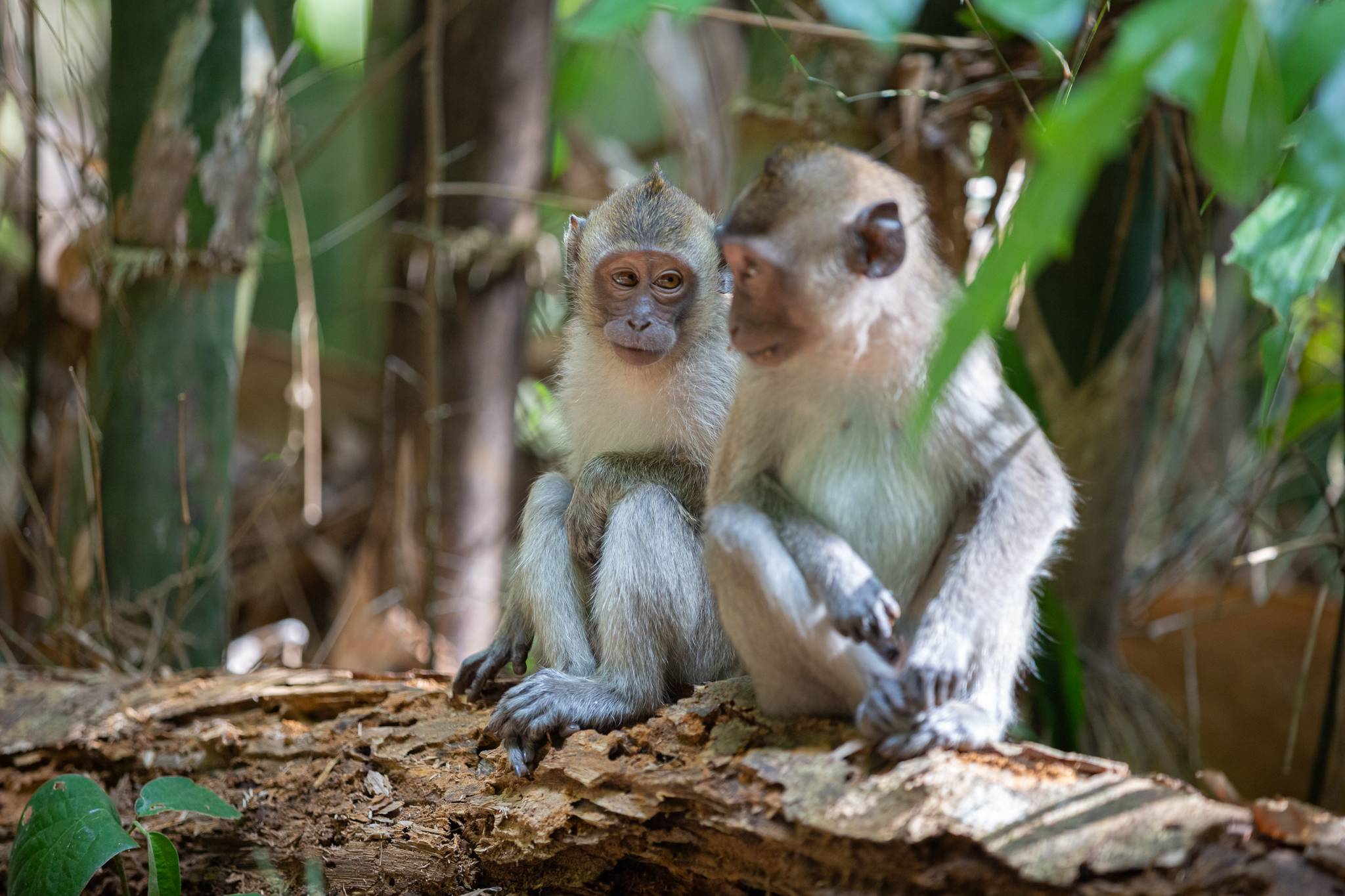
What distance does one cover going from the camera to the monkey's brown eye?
18.6 feet

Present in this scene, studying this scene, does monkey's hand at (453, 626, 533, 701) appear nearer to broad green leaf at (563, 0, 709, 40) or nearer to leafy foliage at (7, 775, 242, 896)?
leafy foliage at (7, 775, 242, 896)

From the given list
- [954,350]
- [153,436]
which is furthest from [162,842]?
[954,350]

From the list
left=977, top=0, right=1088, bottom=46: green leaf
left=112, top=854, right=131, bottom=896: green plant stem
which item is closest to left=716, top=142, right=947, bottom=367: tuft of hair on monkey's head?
left=977, top=0, right=1088, bottom=46: green leaf

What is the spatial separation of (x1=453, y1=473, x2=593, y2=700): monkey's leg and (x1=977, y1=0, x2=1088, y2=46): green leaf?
3704mm

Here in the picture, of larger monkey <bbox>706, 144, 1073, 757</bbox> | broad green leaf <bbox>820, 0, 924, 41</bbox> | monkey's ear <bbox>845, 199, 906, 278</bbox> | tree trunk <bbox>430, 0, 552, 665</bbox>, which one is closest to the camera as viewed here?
broad green leaf <bbox>820, 0, 924, 41</bbox>

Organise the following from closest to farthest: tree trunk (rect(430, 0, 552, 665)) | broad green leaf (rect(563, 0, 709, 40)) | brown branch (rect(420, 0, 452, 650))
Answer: broad green leaf (rect(563, 0, 709, 40)) < brown branch (rect(420, 0, 452, 650)) < tree trunk (rect(430, 0, 552, 665))

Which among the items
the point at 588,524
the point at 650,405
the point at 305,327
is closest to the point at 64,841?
the point at 588,524

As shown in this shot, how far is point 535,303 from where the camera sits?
10383mm

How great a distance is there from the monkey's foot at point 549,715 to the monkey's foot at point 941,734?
136 cm

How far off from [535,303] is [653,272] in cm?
486

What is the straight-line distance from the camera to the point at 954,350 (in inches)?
80.0

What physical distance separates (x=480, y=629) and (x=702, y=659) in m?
4.93

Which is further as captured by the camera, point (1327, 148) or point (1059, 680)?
point (1059, 680)

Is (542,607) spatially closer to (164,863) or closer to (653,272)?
(653,272)
